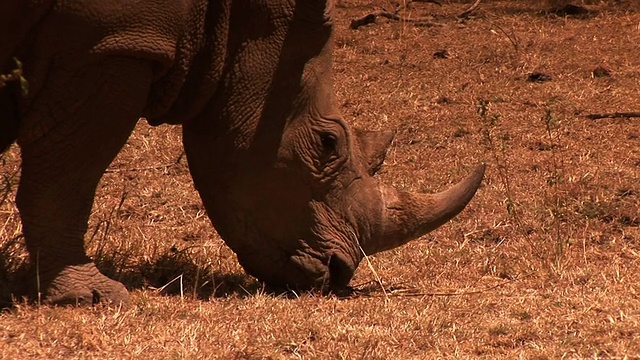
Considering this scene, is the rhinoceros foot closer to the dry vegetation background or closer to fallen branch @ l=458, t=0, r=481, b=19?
the dry vegetation background

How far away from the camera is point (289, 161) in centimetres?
578

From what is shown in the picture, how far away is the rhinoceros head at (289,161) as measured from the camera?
18.4 feet

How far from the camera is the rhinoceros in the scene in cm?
505

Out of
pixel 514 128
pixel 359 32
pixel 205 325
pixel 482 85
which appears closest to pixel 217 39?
pixel 205 325

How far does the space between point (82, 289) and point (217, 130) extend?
0.86 metres

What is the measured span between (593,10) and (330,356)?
8.28 m

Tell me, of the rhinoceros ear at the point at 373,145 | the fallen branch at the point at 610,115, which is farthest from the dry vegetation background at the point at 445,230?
the rhinoceros ear at the point at 373,145

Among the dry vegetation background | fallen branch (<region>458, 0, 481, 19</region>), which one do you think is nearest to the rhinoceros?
the dry vegetation background

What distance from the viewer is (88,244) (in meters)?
6.46

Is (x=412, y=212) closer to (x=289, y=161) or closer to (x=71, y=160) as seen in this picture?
(x=289, y=161)

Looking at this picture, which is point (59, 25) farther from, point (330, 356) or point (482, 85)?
point (482, 85)

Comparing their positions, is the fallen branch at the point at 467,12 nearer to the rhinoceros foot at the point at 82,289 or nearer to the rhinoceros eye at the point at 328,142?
the rhinoceros eye at the point at 328,142

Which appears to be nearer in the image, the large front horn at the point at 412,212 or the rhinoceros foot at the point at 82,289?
the rhinoceros foot at the point at 82,289

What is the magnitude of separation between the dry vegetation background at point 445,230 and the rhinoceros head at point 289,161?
214 mm
